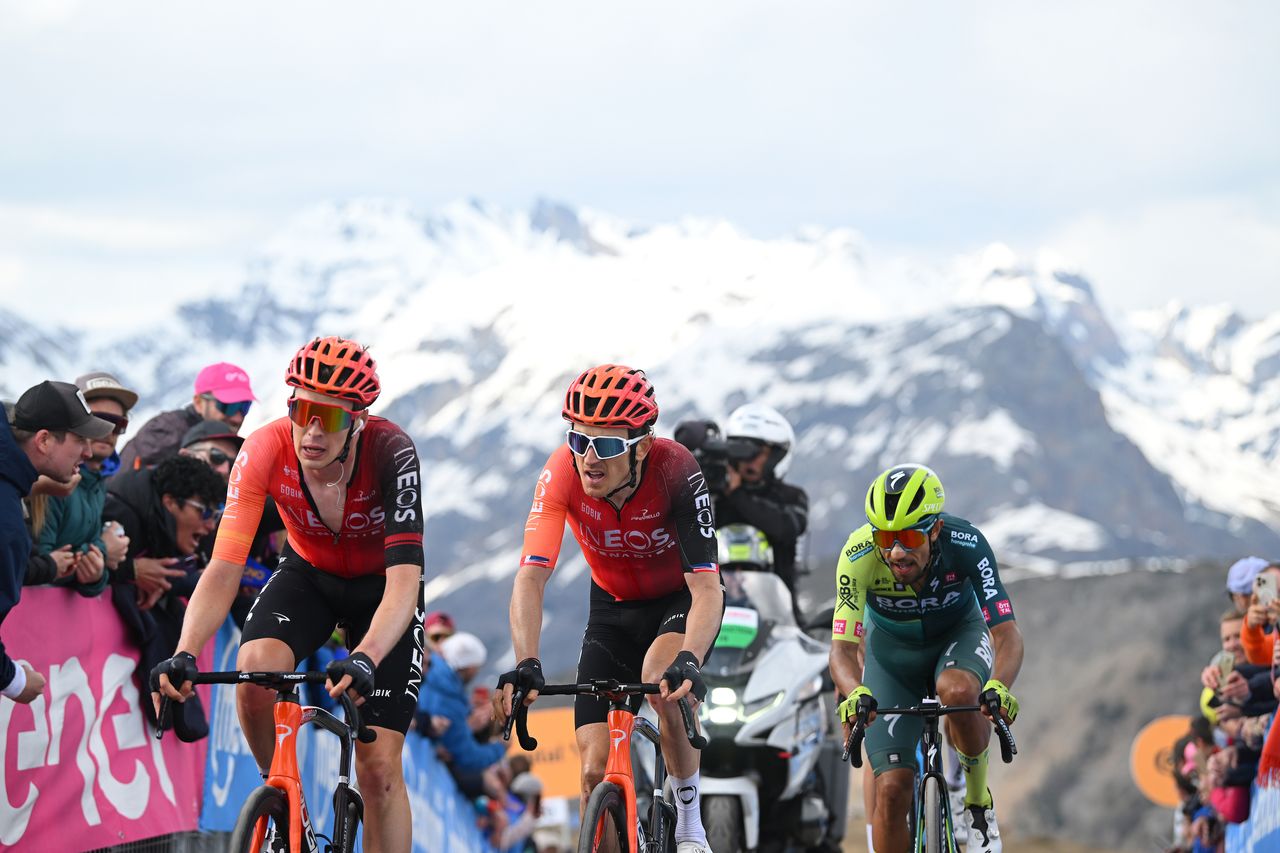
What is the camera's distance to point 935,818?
754cm

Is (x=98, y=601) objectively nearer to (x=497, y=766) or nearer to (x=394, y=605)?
(x=394, y=605)

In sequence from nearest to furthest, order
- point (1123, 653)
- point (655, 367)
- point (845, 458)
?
1. point (1123, 653)
2. point (845, 458)
3. point (655, 367)

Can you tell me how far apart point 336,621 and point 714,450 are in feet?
15.4

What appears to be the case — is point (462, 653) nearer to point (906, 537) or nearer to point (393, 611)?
point (906, 537)

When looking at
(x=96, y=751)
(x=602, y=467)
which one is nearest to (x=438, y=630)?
(x=96, y=751)

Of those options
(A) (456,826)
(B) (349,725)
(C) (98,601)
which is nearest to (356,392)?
(B) (349,725)

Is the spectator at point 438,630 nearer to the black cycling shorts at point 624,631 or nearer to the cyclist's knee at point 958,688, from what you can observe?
the black cycling shorts at point 624,631

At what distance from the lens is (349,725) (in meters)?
5.96

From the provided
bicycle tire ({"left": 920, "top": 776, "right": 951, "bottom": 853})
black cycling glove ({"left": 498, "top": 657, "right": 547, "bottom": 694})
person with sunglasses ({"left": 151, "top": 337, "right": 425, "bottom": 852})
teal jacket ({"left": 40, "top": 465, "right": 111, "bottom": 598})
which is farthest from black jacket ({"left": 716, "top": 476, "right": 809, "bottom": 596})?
black cycling glove ({"left": 498, "top": 657, "right": 547, "bottom": 694})

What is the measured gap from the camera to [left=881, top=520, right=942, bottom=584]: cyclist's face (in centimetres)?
786

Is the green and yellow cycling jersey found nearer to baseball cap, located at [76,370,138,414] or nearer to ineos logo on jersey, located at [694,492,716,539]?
ineos logo on jersey, located at [694,492,716,539]

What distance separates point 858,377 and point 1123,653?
88.1m

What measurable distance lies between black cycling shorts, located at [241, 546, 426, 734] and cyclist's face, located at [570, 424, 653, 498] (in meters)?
0.88

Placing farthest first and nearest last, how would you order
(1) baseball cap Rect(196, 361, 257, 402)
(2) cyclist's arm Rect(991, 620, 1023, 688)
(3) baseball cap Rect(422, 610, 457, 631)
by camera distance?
(3) baseball cap Rect(422, 610, 457, 631)
(1) baseball cap Rect(196, 361, 257, 402)
(2) cyclist's arm Rect(991, 620, 1023, 688)
